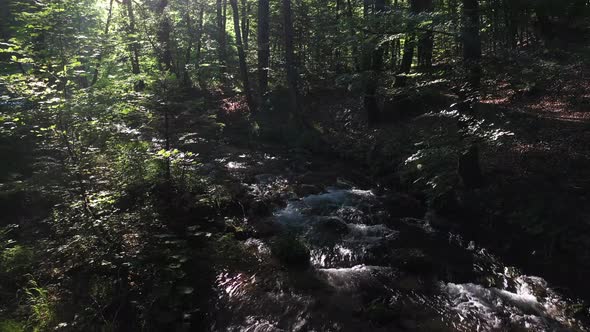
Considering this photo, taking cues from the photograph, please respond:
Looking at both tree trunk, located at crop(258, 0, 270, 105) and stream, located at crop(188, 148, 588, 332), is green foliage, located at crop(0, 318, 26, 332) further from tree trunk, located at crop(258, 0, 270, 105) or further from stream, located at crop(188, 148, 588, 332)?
tree trunk, located at crop(258, 0, 270, 105)

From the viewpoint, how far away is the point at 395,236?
315 inches

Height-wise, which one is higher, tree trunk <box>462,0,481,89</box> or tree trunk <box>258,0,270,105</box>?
tree trunk <box>258,0,270,105</box>

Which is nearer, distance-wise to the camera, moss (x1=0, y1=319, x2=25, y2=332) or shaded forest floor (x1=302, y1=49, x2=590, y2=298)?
moss (x1=0, y1=319, x2=25, y2=332)

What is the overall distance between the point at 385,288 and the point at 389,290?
2.9 inches

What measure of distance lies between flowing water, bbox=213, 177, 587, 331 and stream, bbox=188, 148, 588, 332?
0.02 metres

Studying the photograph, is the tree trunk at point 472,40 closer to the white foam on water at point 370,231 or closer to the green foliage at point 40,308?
the white foam on water at point 370,231

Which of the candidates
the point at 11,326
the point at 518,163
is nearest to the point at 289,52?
the point at 518,163

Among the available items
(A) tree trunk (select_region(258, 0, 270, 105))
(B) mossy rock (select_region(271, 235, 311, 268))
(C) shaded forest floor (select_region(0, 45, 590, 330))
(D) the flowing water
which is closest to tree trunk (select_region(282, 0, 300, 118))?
(A) tree trunk (select_region(258, 0, 270, 105))

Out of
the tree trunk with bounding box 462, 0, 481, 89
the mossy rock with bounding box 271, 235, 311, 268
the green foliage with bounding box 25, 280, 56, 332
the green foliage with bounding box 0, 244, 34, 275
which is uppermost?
the tree trunk with bounding box 462, 0, 481, 89

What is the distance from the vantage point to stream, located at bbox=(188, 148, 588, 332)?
5238mm

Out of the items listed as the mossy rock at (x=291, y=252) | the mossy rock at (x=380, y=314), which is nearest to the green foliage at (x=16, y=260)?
the mossy rock at (x=291, y=252)

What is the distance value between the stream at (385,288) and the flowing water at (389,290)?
16 millimetres

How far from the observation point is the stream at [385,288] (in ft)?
17.2

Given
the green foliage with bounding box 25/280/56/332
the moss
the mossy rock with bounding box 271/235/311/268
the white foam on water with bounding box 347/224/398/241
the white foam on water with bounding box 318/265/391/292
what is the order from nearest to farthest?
1. the moss
2. the green foliage with bounding box 25/280/56/332
3. the white foam on water with bounding box 318/265/391/292
4. the mossy rock with bounding box 271/235/311/268
5. the white foam on water with bounding box 347/224/398/241
